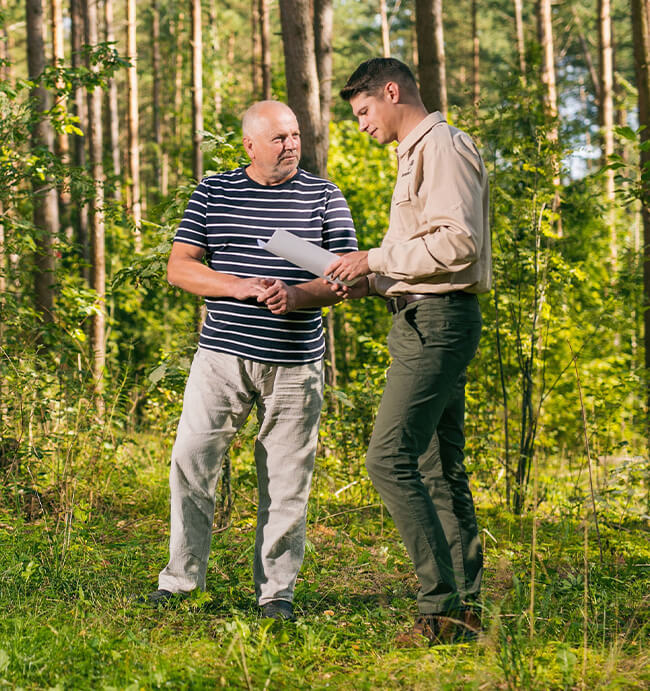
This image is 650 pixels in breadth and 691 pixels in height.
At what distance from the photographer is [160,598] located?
3688mm

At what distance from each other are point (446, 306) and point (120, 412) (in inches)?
163

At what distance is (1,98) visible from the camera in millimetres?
6418

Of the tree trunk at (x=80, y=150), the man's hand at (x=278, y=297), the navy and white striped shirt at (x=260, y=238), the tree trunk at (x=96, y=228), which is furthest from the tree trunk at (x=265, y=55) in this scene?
the man's hand at (x=278, y=297)

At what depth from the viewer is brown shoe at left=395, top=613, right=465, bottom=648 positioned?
3.23 m

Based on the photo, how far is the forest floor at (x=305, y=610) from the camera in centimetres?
283

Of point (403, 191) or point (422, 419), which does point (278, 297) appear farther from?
point (422, 419)

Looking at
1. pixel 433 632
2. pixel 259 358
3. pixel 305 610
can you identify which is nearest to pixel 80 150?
pixel 259 358

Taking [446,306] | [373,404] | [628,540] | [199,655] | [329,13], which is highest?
[329,13]

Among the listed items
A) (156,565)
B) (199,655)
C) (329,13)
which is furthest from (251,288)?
(329,13)

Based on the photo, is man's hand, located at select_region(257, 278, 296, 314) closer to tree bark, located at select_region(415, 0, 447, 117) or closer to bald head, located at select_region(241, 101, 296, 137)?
bald head, located at select_region(241, 101, 296, 137)

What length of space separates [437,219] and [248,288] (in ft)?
2.94

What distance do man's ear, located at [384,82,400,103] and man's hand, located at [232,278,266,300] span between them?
932 millimetres

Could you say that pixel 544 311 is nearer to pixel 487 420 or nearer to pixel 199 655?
pixel 487 420

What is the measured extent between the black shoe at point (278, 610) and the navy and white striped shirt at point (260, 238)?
1.08 meters
